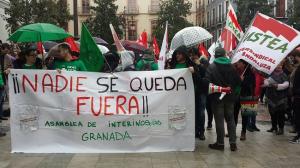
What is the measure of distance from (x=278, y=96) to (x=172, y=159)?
3.74 m

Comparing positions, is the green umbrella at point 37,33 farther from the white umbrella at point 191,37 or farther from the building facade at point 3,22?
the building facade at point 3,22

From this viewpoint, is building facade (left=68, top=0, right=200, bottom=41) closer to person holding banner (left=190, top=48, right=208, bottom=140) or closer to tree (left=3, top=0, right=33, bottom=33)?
tree (left=3, top=0, right=33, bottom=33)

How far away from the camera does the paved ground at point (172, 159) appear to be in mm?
7105

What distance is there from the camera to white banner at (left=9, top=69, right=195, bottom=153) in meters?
7.77

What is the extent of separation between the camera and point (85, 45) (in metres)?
7.85

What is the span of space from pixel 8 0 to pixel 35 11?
4.32 metres

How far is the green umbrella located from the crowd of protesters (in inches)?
22.4

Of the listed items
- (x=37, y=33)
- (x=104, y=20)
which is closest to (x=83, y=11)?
(x=104, y=20)

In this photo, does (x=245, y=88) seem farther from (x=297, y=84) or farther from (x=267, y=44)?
(x=267, y=44)

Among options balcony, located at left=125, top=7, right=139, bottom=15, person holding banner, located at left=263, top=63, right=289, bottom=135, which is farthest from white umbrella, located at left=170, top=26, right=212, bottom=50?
balcony, located at left=125, top=7, right=139, bottom=15

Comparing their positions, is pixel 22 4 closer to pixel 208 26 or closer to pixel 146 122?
pixel 146 122

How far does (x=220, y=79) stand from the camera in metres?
8.17

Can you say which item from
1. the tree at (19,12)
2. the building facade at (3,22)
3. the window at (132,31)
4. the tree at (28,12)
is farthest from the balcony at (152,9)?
the tree at (19,12)

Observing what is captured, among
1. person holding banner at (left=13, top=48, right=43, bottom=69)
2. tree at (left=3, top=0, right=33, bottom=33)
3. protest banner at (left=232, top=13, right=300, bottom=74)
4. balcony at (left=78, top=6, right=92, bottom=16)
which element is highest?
balcony at (left=78, top=6, right=92, bottom=16)
